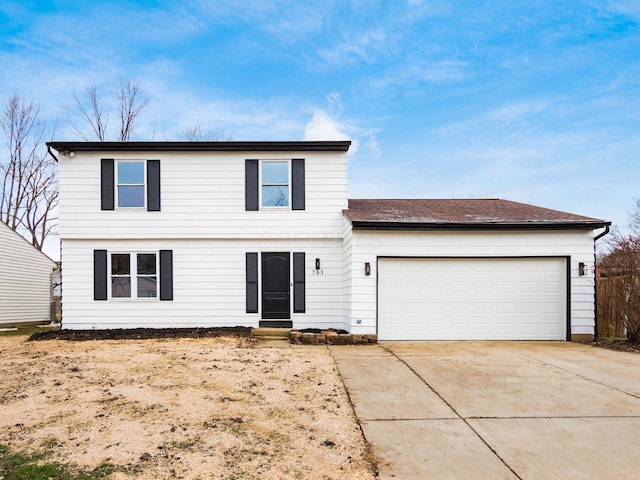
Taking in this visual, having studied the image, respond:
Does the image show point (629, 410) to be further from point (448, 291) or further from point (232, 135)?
point (232, 135)

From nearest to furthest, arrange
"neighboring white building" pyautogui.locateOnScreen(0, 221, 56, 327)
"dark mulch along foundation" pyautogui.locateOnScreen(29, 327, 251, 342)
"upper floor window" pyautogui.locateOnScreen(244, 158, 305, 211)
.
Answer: "dark mulch along foundation" pyautogui.locateOnScreen(29, 327, 251, 342)
"upper floor window" pyautogui.locateOnScreen(244, 158, 305, 211)
"neighboring white building" pyautogui.locateOnScreen(0, 221, 56, 327)

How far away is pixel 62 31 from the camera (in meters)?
14.2

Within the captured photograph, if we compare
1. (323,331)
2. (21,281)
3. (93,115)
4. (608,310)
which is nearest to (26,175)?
(93,115)

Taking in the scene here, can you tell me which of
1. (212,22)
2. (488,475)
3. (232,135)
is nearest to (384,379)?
(488,475)

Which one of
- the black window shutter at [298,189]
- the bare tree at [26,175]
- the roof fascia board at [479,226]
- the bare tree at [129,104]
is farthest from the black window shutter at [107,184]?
the bare tree at [26,175]

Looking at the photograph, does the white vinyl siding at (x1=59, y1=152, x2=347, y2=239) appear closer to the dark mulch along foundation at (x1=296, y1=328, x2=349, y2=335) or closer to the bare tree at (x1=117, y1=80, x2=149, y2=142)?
the dark mulch along foundation at (x1=296, y1=328, x2=349, y2=335)

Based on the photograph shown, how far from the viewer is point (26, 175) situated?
74.3 feet

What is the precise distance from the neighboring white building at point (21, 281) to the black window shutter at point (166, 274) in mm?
8469

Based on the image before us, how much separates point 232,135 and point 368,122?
7770 mm

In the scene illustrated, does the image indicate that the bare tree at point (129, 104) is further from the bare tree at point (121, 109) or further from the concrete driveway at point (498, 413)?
the concrete driveway at point (498, 413)

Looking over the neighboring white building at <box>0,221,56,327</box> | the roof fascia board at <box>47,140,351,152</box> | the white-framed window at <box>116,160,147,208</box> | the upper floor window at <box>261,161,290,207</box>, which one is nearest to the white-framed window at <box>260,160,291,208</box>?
the upper floor window at <box>261,161,290,207</box>

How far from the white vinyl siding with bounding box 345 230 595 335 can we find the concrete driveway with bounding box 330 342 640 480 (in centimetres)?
170

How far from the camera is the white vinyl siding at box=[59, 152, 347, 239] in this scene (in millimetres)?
11180

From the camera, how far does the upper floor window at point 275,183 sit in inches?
445
